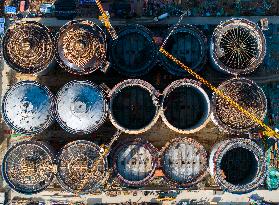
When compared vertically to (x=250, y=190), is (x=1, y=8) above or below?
above

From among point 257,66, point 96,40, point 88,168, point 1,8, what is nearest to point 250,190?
point 257,66

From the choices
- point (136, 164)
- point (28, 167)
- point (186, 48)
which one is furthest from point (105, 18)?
point (28, 167)

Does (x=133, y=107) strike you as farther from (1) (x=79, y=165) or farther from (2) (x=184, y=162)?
(1) (x=79, y=165)

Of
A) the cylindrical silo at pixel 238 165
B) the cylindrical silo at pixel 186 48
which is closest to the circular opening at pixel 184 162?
the cylindrical silo at pixel 238 165

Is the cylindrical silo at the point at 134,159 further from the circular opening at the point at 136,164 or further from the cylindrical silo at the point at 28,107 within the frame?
the cylindrical silo at the point at 28,107

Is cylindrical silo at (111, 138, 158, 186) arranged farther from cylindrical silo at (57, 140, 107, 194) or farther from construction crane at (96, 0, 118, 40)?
construction crane at (96, 0, 118, 40)

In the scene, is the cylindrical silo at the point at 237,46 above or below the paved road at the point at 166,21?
below

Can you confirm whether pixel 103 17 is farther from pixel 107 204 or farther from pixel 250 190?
pixel 250 190
